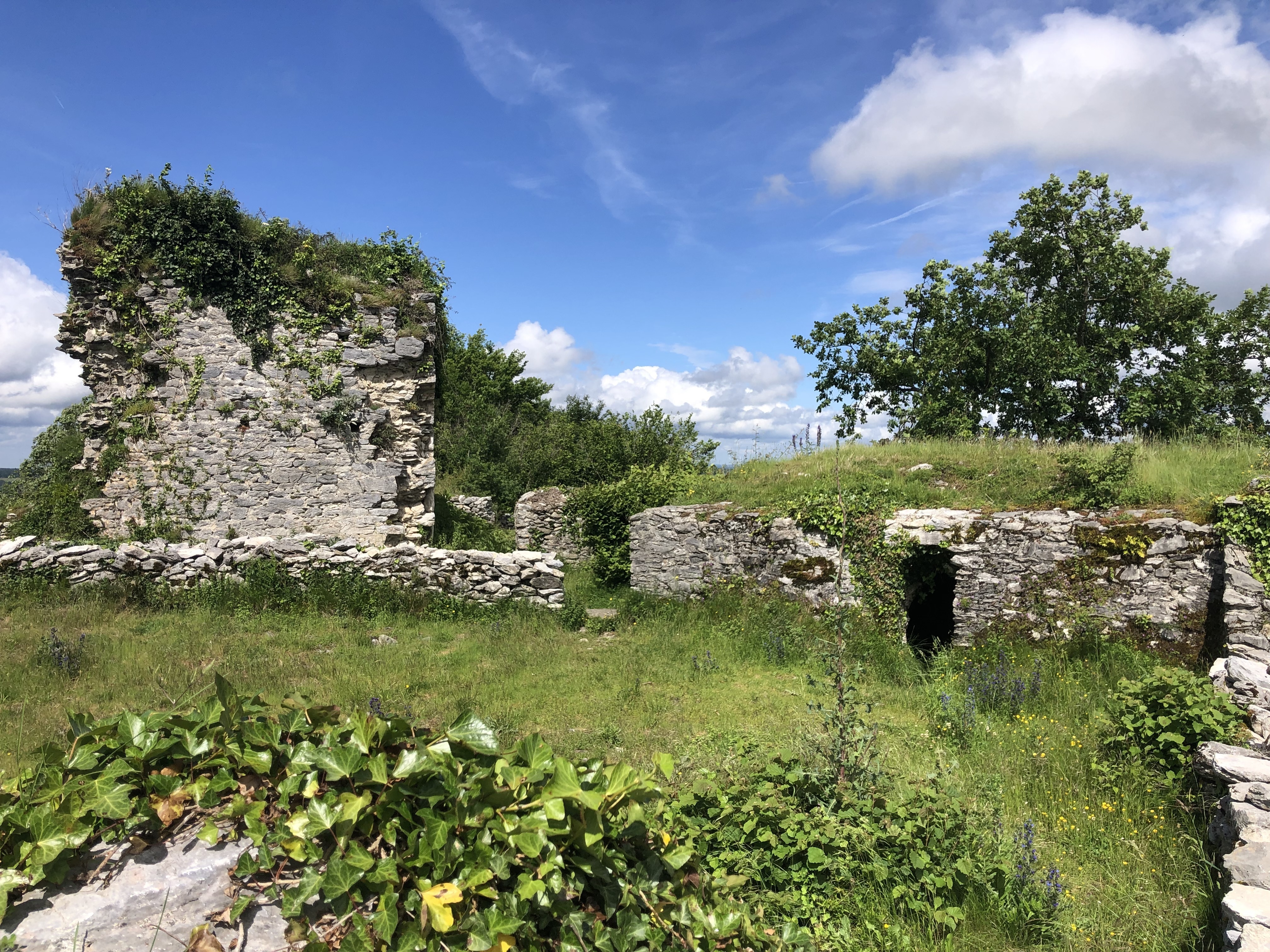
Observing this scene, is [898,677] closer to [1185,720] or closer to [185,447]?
[1185,720]

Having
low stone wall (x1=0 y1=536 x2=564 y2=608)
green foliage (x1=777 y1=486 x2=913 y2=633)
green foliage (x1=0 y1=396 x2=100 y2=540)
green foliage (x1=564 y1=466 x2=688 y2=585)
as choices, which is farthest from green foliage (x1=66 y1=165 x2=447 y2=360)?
green foliage (x1=777 y1=486 x2=913 y2=633)

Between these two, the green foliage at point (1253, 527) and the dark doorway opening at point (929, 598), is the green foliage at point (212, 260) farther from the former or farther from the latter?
the green foliage at point (1253, 527)

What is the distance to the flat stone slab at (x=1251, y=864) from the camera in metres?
3.19

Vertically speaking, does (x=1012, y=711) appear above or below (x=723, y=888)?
below

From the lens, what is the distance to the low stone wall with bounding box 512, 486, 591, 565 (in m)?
17.3

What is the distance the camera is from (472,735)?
87.9 inches

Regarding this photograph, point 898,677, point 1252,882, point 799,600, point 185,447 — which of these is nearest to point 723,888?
point 1252,882

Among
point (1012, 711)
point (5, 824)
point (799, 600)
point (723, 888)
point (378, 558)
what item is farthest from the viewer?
point (378, 558)

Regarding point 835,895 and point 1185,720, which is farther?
point 1185,720

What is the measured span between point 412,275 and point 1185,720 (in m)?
14.3

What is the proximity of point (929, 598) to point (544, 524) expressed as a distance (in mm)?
9862

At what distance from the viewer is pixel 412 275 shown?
1430 cm

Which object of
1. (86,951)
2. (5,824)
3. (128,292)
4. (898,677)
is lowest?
(898,677)

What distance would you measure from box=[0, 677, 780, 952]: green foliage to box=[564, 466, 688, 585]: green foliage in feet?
35.1
